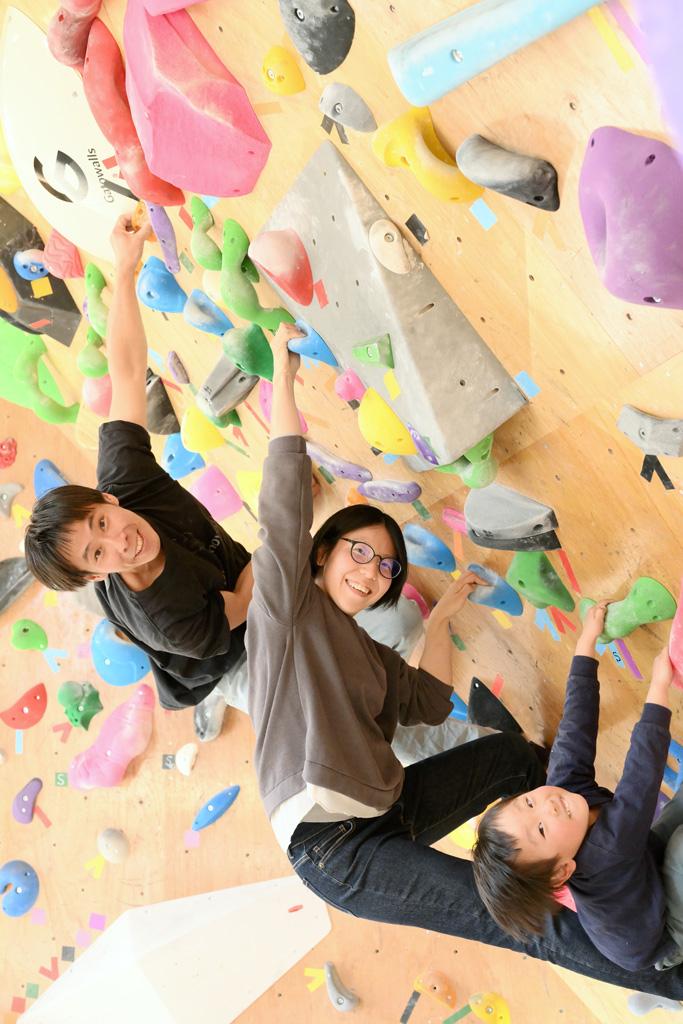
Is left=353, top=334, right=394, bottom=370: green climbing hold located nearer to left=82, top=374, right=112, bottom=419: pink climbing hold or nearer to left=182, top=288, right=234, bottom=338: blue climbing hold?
left=182, top=288, right=234, bottom=338: blue climbing hold

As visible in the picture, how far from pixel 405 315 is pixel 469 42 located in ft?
1.49

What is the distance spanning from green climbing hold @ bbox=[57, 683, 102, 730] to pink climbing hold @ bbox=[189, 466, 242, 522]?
0.67 m

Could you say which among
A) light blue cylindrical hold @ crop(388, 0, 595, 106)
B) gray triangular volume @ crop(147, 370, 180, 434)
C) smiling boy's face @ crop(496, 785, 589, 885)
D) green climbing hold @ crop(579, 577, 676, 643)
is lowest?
smiling boy's face @ crop(496, 785, 589, 885)

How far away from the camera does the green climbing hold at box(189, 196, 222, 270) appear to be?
174cm

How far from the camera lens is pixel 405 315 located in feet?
A: 4.79

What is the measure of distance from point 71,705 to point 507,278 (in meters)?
1.86

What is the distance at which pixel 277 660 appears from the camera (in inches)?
58.0

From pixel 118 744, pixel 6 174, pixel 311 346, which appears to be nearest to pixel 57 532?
pixel 311 346

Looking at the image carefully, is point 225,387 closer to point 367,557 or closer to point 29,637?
point 367,557

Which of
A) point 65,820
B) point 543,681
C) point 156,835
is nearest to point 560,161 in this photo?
point 543,681

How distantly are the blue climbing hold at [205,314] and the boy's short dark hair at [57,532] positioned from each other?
53 cm

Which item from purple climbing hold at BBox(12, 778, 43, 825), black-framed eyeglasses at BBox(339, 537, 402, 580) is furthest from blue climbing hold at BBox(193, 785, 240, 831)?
black-framed eyeglasses at BBox(339, 537, 402, 580)

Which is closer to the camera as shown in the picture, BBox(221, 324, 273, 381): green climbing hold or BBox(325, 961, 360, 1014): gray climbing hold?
BBox(221, 324, 273, 381): green climbing hold

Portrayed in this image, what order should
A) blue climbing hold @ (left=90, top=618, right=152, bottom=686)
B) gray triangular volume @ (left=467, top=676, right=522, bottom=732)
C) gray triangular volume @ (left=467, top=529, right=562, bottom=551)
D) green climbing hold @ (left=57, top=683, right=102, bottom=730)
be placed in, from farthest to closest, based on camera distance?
green climbing hold @ (left=57, top=683, right=102, bottom=730), blue climbing hold @ (left=90, top=618, right=152, bottom=686), gray triangular volume @ (left=467, top=676, right=522, bottom=732), gray triangular volume @ (left=467, top=529, right=562, bottom=551)
